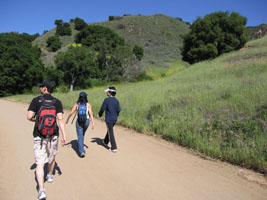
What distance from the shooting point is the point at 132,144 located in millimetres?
6449

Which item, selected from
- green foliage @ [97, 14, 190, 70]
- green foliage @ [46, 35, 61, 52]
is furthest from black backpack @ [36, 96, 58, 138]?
green foliage @ [46, 35, 61, 52]

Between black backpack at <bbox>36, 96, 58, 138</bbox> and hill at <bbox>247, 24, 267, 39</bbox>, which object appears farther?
hill at <bbox>247, 24, 267, 39</bbox>

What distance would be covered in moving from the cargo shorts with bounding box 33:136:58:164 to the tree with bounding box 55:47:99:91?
106 feet

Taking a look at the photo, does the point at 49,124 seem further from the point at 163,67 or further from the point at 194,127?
the point at 163,67

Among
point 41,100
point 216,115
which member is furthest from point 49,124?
point 216,115

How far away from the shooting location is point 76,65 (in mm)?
34219

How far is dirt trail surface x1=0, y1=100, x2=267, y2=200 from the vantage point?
3523 millimetres

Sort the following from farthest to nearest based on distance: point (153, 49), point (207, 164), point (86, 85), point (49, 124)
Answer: point (153, 49) → point (86, 85) → point (207, 164) → point (49, 124)

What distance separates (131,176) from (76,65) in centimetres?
3239

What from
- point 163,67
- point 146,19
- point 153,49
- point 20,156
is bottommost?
point 20,156

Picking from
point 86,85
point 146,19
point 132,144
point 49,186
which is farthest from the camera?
point 146,19

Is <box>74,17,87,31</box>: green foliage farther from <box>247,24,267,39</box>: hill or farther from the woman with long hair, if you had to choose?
the woman with long hair

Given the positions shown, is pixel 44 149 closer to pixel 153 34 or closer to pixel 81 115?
pixel 81 115

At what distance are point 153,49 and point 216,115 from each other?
5223cm
